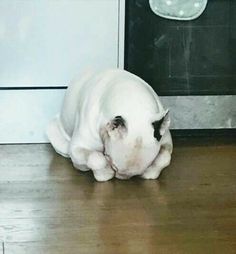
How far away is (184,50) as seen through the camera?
229 centimetres

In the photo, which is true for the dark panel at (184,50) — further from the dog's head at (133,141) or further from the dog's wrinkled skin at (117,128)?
the dog's head at (133,141)

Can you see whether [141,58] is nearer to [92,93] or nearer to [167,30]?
[167,30]

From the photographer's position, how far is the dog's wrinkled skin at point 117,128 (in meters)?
1.83

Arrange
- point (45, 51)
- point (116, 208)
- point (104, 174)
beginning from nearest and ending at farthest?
point (116, 208) → point (104, 174) → point (45, 51)

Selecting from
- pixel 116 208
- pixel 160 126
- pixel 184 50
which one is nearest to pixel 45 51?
pixel 184 50

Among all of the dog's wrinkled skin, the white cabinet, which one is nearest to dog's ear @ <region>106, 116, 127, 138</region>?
the dog's wrinkled skin

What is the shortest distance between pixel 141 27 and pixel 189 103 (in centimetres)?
29

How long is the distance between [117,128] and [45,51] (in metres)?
0.50

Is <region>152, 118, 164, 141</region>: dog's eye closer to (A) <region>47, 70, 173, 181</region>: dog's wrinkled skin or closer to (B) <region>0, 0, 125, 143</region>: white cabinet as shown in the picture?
(A) <region>47, 70, 173, 181</region>: dog's wrinkled skin

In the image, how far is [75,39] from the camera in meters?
2.22

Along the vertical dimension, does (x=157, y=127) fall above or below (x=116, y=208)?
above

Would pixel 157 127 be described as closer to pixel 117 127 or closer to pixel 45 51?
pixel 117 127

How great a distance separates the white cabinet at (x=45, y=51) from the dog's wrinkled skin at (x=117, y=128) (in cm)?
17

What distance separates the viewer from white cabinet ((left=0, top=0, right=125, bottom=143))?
219 centimetres
